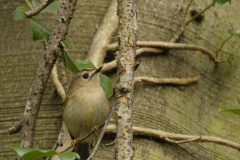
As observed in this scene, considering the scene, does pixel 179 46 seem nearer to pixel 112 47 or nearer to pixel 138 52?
pixel 138 52

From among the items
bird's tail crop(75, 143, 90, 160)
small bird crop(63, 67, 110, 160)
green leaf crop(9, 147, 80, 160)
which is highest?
green leaf crop(9, 147, 80, 160)

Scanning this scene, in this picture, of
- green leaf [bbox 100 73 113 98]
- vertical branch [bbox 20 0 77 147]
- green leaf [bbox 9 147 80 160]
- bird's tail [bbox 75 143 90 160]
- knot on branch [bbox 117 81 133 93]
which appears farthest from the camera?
bird's tail [bbox 75 143 90 160]

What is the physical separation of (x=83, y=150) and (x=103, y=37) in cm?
68

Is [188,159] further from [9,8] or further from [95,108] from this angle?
[9,8]

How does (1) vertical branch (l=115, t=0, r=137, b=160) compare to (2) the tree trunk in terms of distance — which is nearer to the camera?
(1) vertical branch (l=115, t=0, r=137, b=160)

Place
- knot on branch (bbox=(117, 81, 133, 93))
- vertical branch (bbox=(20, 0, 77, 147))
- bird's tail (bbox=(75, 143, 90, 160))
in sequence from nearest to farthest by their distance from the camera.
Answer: knot on branch (bbox=(117, 81, 133, 93)), vertical branch (bbox=(20, 0, 77, 147)), bird's tail (bbox=(75, 143, 90, 160))

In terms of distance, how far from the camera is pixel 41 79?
7.91ft

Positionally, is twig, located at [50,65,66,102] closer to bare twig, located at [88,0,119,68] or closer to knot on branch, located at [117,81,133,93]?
bare twig, located at [88,0,119,68]

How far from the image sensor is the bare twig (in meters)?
3.32

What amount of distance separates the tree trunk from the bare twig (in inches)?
2.1

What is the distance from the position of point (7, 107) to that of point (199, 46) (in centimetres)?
117

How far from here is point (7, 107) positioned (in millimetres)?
3256

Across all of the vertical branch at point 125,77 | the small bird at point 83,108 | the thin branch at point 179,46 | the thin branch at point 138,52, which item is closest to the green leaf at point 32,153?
the vertical branch at point 125,77

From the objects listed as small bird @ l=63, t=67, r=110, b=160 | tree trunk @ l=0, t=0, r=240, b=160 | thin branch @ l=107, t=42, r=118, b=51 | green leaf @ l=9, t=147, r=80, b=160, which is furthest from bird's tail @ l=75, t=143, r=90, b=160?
green leaf @ l=9, t=147, r=80, b=160
